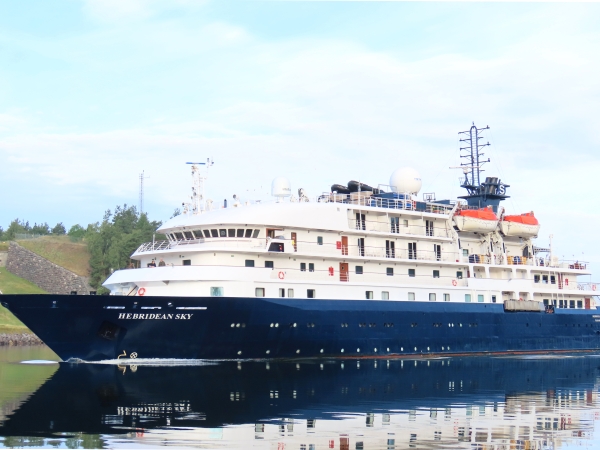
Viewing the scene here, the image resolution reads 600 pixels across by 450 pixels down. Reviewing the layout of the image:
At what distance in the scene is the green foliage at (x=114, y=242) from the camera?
7819 centimetres

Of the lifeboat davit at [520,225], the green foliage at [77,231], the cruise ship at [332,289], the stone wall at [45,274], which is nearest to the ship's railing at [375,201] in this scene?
the cruise ship at [332,289]

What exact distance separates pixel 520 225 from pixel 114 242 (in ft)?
144

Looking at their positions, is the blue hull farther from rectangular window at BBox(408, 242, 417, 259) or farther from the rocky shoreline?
the rocky shoreline

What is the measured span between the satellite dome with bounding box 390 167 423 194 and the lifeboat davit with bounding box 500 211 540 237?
6136 millimetres

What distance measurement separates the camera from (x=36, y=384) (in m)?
27.9

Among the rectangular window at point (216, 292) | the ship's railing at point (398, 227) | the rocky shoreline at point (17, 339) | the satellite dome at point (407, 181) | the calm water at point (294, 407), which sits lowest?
the calm water at point (294, 407)

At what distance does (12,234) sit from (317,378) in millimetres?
79939

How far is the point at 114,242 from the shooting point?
7938 centimetres

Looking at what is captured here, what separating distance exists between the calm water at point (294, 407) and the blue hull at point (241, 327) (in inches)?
43.0

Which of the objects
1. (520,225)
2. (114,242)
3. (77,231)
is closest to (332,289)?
(520,225)

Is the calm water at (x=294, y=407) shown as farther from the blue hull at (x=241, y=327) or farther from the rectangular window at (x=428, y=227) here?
the rectangular window at (x=428, y=227)

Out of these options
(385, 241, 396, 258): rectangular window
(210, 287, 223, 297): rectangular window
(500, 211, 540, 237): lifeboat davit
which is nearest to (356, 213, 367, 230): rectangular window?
(385, 241, 396, 258): rectangular window

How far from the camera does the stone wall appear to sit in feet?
258

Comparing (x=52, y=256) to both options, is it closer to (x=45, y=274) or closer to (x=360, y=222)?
(x=45, y=274)
